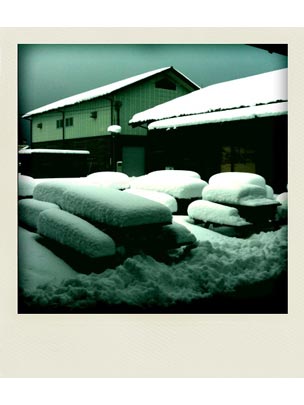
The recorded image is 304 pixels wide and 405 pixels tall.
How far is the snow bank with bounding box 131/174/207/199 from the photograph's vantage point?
4.20 metres

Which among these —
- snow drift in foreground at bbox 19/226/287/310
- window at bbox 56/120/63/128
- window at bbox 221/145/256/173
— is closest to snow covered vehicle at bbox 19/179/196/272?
snow drift in foreground at bbox 19/226/287/310

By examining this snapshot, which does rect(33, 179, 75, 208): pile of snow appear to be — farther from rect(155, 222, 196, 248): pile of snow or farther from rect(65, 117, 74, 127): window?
rect(155, 222, 196, 248): pile of snow

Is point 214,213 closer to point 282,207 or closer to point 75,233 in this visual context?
point 282,207

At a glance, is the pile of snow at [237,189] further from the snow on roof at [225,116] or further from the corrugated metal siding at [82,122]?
the corrugated metal siding at [82,122]

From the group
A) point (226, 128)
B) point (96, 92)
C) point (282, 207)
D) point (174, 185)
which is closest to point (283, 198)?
point (282, 207)

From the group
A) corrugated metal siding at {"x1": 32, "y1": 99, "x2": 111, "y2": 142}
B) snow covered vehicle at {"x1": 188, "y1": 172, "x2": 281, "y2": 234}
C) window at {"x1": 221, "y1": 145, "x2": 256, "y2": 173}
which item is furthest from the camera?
corrugated metal siding at {"x1": 32, "y1": 99, "x2": 111, "y2": 142}

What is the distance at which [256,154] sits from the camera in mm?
4156

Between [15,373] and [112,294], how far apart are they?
1178 millimetres

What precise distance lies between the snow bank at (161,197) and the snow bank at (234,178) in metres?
0.43

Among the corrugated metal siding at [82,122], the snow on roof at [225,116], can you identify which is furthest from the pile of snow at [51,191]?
the snow on roof at [225,116]

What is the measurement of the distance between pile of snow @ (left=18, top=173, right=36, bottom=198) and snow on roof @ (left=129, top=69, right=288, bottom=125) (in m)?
1.16

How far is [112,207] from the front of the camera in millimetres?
3939

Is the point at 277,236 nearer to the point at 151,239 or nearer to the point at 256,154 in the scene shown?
the point at 256,154
